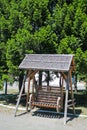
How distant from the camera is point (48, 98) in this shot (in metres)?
14.1

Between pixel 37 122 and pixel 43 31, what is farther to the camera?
pixel 43 31

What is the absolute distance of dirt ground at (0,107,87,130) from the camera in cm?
1156

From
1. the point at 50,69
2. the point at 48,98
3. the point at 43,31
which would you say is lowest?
the point at 48,98

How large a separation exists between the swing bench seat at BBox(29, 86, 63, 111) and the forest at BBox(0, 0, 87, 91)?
5.42 feet

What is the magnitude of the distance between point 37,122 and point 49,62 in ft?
8.44

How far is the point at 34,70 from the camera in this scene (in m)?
13.9

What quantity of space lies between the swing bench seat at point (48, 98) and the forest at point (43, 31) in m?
1.65

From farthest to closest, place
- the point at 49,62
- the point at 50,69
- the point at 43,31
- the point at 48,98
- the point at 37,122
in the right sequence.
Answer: the point at 43,31, the point at 48,98, the point at 49,62, the point at 50,69, the point at 37,122

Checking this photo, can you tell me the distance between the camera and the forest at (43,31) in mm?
14891

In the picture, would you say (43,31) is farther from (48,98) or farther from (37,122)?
(37,122)

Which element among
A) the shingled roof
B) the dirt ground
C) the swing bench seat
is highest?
the shingled roof

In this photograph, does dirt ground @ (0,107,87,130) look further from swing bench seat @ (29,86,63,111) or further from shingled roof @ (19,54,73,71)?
shingled roof @ (19,54,73,71)

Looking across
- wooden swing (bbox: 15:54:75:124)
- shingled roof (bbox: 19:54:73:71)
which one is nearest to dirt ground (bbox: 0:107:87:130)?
wooden swing (bbox: 15:54:75:124)

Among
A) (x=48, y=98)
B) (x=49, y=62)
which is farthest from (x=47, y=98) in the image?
(x=49, y=62)
